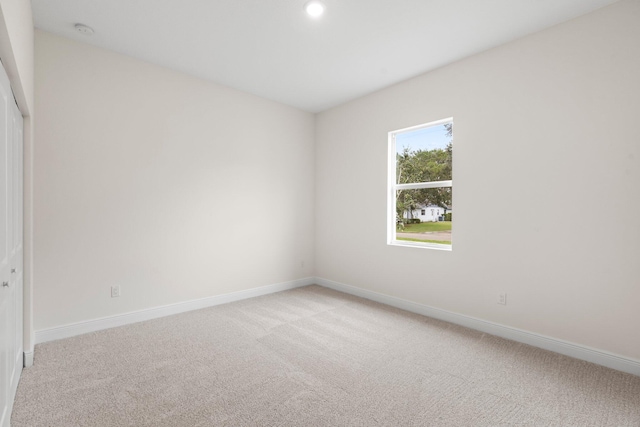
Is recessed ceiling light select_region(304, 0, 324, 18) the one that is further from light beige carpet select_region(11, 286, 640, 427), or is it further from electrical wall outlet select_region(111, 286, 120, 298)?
electrical wall outlet select_region(111, 286, 120, 298)

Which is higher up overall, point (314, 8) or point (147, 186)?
point (314, 8)

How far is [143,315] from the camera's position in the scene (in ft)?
11.2

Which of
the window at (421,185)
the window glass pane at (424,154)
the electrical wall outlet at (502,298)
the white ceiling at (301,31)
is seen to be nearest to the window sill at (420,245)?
the window at (421,185)

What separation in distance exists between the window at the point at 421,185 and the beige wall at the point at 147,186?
63.6 inches

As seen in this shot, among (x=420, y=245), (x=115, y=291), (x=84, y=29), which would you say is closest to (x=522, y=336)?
(x=420, y=245)

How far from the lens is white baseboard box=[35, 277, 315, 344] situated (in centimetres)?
288

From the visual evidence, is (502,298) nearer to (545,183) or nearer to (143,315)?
(545,183)

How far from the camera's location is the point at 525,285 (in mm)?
2902

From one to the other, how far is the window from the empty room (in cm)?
3

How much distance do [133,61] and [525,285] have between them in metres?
4.51

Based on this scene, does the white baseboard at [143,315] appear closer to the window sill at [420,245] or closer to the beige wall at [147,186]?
the beige wall at [147,186]

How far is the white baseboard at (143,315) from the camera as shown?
2.88 m

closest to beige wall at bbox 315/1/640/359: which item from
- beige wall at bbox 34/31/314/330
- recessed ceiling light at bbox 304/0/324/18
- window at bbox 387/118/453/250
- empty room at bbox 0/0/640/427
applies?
empty room at bbox 0/0/640/427

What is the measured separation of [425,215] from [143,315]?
342cm
